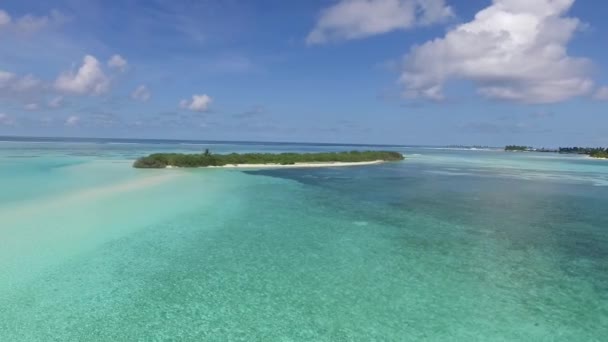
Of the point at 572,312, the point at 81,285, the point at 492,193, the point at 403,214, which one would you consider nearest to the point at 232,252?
the point at 81,285

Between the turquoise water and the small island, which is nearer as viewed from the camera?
the turquoise water

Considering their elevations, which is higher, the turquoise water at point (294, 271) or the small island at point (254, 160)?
the small island at point (254, 160)

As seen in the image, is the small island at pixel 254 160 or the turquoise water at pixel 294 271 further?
the small island at pixel 254 160

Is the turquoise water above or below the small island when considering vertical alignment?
below

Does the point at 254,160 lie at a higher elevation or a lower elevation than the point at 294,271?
higher
